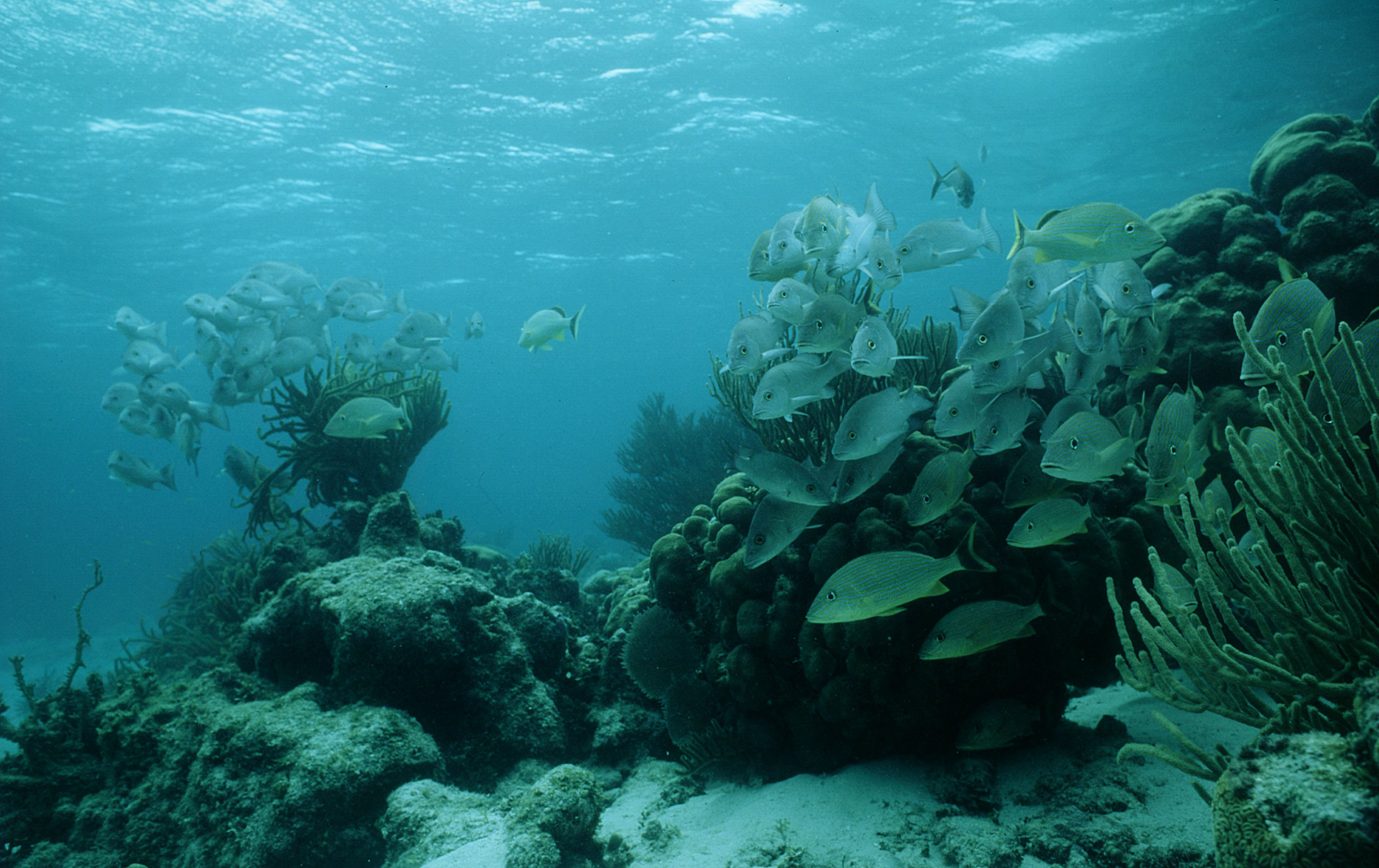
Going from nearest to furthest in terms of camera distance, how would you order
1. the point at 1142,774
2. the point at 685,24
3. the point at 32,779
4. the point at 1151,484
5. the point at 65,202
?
1. the point at 1142,774
2. the point at 1151,484
3. the point at 32,779
4. the point at 685,24
5. the point at 65,202

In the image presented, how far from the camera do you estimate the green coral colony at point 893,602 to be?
1843 mm

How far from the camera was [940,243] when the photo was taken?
145 inches

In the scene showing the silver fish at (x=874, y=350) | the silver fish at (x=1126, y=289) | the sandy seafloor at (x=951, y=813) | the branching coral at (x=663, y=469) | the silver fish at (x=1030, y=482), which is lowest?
the branching coral at (x=663, y=469)

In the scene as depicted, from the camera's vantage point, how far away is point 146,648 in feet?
32.0

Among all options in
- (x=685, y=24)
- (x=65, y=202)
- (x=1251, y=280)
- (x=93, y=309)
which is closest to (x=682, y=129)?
(x=685, y=24)

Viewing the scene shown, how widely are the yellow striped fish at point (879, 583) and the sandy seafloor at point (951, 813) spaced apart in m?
1.13

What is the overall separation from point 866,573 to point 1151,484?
1.80m

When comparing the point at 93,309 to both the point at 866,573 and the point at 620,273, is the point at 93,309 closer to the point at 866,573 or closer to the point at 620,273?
the point at 620,273

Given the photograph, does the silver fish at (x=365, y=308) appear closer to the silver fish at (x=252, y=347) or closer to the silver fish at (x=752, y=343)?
the silver fish at (x=252, y=347)

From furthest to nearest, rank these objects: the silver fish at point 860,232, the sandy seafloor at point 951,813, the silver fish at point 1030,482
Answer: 1. the silver fish at point 860,232
2. the silver fish at point 1030,482
3. the sandy seafloor at point 951,813

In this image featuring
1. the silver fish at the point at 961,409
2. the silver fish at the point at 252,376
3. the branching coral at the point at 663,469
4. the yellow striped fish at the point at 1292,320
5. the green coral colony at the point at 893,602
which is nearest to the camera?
the green coral colony at the point at 893,602

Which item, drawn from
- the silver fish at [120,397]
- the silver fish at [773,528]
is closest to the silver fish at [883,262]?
the silver fish at [773,528]

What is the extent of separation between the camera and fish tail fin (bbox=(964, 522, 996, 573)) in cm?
312

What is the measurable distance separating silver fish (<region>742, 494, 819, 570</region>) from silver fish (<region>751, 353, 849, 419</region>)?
1.54 ft
